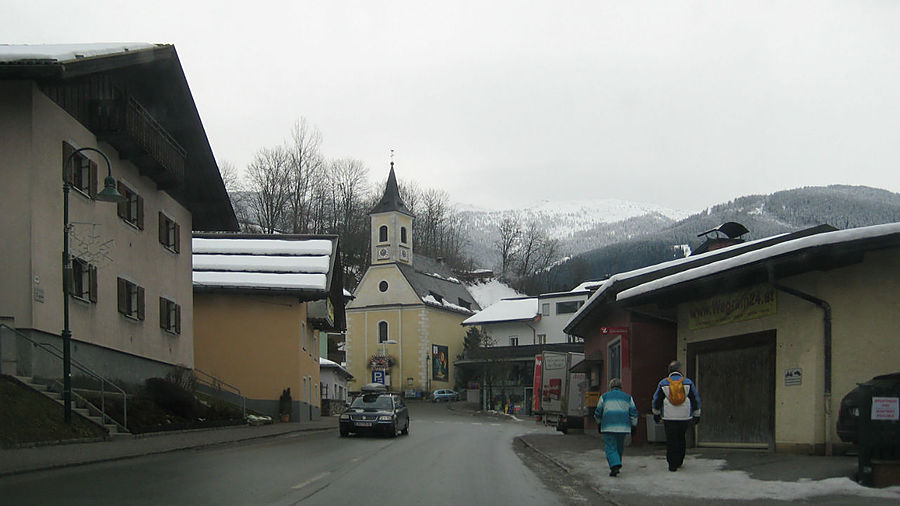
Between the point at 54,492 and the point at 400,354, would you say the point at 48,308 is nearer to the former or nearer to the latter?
the point at 54,492

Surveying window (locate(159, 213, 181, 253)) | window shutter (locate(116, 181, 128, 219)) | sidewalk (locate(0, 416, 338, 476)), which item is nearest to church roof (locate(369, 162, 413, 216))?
window (locate(159, 213, 181, 253))

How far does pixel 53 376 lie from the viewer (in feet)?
67.9

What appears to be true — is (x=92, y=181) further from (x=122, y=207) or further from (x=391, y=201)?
(x=391, y=201)

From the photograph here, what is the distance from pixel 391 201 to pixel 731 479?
85860 mm

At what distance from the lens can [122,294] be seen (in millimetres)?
25938

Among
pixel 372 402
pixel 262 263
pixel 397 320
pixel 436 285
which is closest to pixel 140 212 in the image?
pixel 372 402

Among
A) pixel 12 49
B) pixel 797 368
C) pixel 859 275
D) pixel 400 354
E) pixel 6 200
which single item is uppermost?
pixel 12 49

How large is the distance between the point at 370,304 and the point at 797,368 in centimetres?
8160

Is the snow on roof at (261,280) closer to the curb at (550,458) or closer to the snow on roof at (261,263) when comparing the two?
the snow on roof at (261,263)

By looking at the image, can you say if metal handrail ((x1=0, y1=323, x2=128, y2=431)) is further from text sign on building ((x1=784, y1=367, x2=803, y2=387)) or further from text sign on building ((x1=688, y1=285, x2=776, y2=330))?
text sign on building ((x1=784, y1=367, x2=803, y2=387))

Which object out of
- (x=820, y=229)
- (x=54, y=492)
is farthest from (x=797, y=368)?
(x=54, y=492)

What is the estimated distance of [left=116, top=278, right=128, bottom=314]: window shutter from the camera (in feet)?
84.3

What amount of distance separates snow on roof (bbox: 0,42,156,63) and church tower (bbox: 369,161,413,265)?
72714 mm

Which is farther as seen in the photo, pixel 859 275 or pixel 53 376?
pixel 53 376
